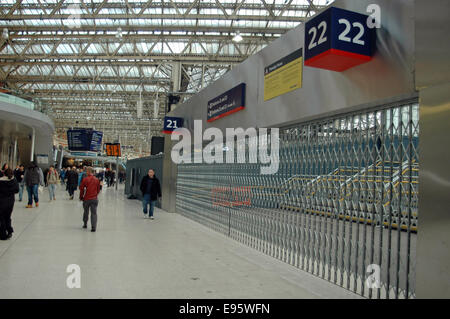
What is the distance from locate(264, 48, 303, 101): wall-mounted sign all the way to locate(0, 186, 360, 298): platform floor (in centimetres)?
300

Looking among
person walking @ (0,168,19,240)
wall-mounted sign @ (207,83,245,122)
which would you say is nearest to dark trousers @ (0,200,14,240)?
person walking @ (0,168,19,240)

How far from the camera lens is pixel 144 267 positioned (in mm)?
5902

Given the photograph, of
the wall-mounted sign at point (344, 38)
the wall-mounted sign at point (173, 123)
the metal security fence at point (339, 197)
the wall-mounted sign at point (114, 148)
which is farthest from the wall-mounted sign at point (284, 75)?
the wall-mounted sign at point (114, 148)

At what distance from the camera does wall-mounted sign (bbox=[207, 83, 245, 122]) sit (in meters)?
8.48

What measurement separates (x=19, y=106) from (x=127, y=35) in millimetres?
7450

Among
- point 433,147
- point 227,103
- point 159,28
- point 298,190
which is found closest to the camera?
point 433,147

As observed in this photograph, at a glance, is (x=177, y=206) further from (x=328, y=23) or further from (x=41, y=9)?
(x=41, y=9)

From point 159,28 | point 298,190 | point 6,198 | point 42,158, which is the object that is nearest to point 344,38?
point 298,190

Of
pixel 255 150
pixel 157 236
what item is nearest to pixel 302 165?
pixel 255 150

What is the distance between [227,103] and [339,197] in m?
4.71

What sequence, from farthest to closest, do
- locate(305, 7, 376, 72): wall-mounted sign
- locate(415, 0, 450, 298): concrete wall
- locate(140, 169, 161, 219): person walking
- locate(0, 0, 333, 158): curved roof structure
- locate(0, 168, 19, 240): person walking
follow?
locate(0, 0, 333, 158): curved roof structure
locate(140, 169, 161, 219): person walking
locate(0, 168, 19, 240): person walking
locate(305, 7, 376, 72): wall-mounted sign
locate(415, 0, 450, 298): concrete wall

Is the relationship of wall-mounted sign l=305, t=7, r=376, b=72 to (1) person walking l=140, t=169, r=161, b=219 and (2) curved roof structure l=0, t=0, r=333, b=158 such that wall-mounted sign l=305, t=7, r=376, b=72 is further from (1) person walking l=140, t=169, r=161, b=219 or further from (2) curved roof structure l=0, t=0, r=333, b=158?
(2) curved roof structure l=0, t=0, r=333, b=158

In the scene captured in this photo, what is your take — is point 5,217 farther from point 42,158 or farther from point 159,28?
point 42,158

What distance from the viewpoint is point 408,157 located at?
13.5 feet
